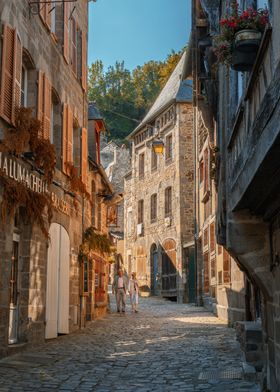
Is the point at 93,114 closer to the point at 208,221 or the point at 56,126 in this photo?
the point at 208,221

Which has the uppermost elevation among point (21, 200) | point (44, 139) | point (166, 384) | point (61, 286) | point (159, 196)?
point (159, 196)

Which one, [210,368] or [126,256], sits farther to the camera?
[126,256]

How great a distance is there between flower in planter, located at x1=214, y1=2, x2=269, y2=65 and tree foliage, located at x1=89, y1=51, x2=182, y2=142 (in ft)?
166

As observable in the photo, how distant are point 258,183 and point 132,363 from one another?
5126 mm

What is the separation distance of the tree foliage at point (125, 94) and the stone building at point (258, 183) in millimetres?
49099

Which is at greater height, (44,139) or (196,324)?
(44,139)

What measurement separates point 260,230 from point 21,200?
5.08m

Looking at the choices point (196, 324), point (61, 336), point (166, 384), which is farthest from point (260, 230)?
point (196, 324)

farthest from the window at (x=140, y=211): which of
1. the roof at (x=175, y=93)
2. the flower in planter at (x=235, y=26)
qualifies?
the flower in planter at (x=235, y=26)

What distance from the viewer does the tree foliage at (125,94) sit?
57.2 metres

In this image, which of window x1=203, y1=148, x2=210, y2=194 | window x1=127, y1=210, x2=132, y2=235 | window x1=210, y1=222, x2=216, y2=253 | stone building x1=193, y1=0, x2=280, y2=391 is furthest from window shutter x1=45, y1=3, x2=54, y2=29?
window x1=127, y1=210, x2=132, y2=235

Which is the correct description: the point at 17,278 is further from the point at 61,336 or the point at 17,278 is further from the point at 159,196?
the point at 159,196

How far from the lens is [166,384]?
23.7ft

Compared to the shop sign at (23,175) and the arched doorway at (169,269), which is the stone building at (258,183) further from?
the arched doorway at (169,269)
